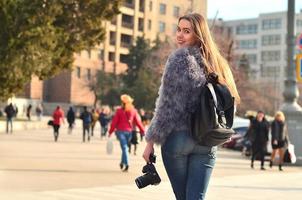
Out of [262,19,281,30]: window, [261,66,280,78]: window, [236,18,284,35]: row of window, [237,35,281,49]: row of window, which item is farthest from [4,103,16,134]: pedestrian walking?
[262,19,281,30]: window

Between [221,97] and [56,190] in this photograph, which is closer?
[221,97]

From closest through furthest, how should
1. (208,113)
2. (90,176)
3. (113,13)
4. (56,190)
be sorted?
1. (208,113)
2. (56,190)
3. (90,176)
4. (113,13)

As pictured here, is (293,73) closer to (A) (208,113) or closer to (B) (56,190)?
(B) (56,190)

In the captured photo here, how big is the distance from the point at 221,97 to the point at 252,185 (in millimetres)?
8569

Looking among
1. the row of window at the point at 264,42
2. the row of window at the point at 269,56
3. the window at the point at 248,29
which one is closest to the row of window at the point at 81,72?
the row of window at the point at 264,42

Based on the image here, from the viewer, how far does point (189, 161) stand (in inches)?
184

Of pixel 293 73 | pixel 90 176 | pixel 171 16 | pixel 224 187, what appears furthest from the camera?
pixel 171 16

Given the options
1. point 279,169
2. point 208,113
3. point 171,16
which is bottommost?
point 279,169

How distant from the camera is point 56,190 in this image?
34.9 ft

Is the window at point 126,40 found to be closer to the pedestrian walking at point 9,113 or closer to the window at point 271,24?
the window at point 271,24

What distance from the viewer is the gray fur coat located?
462 cm

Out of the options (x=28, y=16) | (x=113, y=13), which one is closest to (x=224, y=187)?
(x=28, y=16)

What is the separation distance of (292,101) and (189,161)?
53.7 ft

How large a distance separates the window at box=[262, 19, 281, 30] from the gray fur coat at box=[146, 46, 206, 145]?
5531 inches
